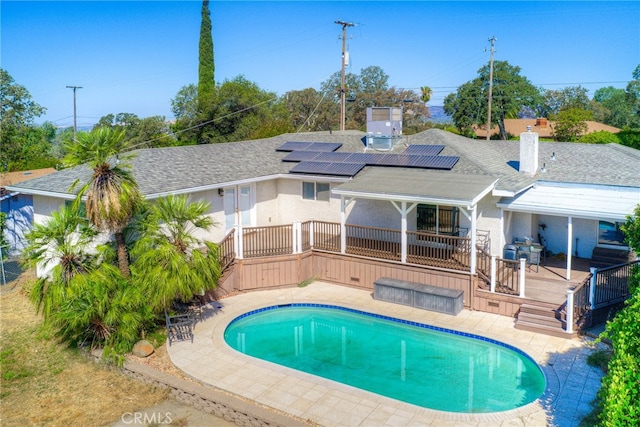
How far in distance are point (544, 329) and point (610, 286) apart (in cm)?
240

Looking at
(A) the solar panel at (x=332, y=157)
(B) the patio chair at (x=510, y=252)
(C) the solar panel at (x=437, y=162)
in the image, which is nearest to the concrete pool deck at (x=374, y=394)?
(B) the patio chair at (x=510, y=252)

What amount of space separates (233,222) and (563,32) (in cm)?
4608

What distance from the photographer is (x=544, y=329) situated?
14.1 m

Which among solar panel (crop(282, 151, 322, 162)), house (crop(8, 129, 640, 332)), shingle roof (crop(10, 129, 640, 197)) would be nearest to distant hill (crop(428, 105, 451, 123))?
shingle roof (crop(10, 129, 640, 197))

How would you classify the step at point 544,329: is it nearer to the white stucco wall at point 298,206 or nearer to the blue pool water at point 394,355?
the blue pool water at point 394,355

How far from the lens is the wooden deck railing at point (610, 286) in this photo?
566 inches

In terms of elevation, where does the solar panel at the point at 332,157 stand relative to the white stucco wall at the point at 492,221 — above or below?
above

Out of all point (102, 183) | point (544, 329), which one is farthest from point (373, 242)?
point (102, 183)

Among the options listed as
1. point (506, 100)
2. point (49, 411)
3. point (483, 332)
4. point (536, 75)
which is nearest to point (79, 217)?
point (49, 411)

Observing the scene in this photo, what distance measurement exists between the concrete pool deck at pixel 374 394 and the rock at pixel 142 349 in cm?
50

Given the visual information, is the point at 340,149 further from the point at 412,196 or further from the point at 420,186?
the point at 412,196

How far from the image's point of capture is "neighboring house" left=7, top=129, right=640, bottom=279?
16766mm

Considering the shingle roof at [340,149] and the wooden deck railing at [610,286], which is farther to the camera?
the shingle roof at [340,149]

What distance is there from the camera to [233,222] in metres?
20.7
